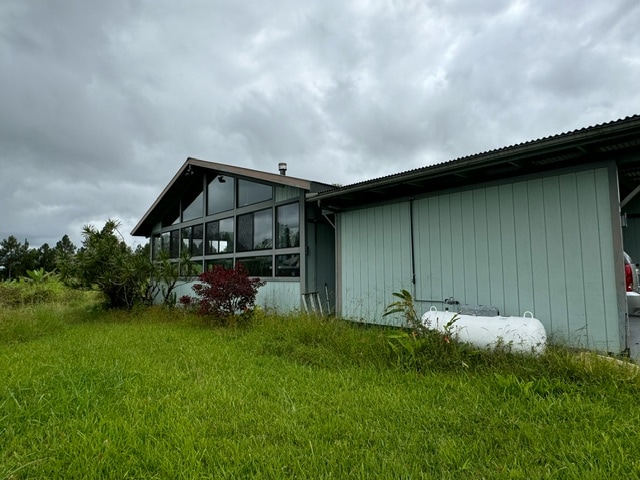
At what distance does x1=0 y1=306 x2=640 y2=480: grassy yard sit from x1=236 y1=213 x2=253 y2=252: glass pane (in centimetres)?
483

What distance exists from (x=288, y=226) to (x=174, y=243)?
6605mm

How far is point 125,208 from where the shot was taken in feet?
66.9

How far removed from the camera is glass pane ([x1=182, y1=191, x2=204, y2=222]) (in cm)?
1139

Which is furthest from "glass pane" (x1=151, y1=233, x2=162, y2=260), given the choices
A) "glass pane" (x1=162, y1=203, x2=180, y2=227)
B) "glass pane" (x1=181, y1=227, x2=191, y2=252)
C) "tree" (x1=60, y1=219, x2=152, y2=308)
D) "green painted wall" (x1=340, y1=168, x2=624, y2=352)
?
"green painted wall" (x1=340, y1=168, x2=624, y2=352)

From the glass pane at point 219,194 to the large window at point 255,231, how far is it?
0.98m

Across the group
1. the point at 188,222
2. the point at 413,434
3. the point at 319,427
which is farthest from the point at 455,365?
the point at 188,222

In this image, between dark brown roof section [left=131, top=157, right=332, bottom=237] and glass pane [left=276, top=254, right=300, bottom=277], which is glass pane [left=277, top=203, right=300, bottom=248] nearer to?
glass pane [left=276, top=254, right=300, bottom=277]

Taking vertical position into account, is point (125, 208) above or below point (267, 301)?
above

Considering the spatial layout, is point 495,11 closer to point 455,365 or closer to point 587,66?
point 587,66

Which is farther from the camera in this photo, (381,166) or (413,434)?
(381,166)

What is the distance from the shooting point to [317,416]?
8.66 ft

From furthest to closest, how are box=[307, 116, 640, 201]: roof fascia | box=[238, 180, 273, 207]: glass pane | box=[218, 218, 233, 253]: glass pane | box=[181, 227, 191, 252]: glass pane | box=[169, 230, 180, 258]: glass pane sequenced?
1. box=[169, 230, 180, 258]: glass pane
2. box=[181, 227, 191, 252]: glass pane
3. box=[218, 218, 233, 253]: glass pane
4. box=[238, 180, 273, 207]: glass pane
5. box=[307, 116, 640, 201]: roof fascia

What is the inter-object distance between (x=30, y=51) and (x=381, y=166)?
15241 mm

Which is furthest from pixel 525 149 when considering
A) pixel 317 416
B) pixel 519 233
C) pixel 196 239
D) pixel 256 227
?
pixel 196 239
